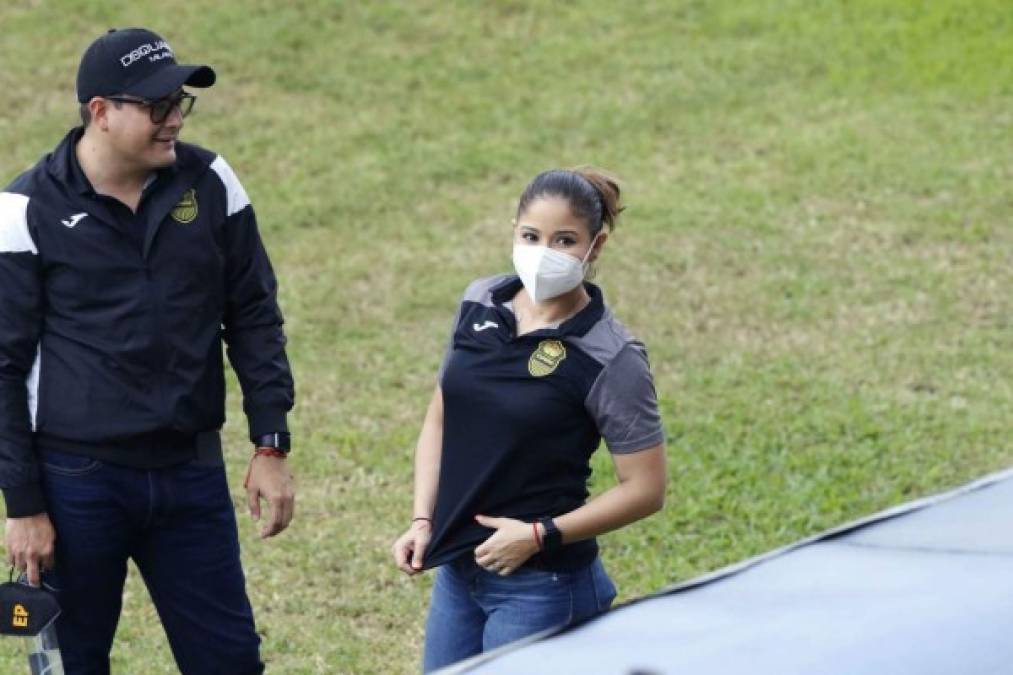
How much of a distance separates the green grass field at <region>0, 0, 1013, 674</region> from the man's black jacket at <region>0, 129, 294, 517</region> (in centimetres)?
180

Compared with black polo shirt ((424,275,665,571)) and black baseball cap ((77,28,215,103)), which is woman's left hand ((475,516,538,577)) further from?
black baseball cap ((77,28,215,103))

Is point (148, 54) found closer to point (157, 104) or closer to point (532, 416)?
point (157, 104)

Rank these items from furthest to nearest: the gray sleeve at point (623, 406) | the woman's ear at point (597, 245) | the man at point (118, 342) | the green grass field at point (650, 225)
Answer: the green grass field at point (650, 225) < the man at point (118, 342) < the woman's ear at point (597, 245) < the gray sleeve at point (623, 406)

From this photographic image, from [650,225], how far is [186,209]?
6.24 metres

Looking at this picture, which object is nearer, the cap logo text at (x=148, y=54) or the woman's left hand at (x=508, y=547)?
the woman's left hand at (x=508, y=547)

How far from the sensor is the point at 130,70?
4.43 meters

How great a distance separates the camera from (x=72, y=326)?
443 centimetres

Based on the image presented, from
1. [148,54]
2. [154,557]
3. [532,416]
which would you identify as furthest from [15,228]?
[532,416]

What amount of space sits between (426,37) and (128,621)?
317 inches

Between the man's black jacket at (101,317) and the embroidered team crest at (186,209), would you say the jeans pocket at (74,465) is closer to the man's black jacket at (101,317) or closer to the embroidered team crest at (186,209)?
the man's black jacket at (101,317)

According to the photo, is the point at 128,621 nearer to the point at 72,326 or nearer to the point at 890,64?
the point at 72,326

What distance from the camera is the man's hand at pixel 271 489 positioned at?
475 cm

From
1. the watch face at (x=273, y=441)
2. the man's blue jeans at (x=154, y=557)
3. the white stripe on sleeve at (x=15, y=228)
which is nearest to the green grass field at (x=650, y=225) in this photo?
the man's blue jeans at (x=154, y=557)

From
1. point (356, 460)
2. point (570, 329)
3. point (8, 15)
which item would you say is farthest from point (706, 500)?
point (8, 15)
